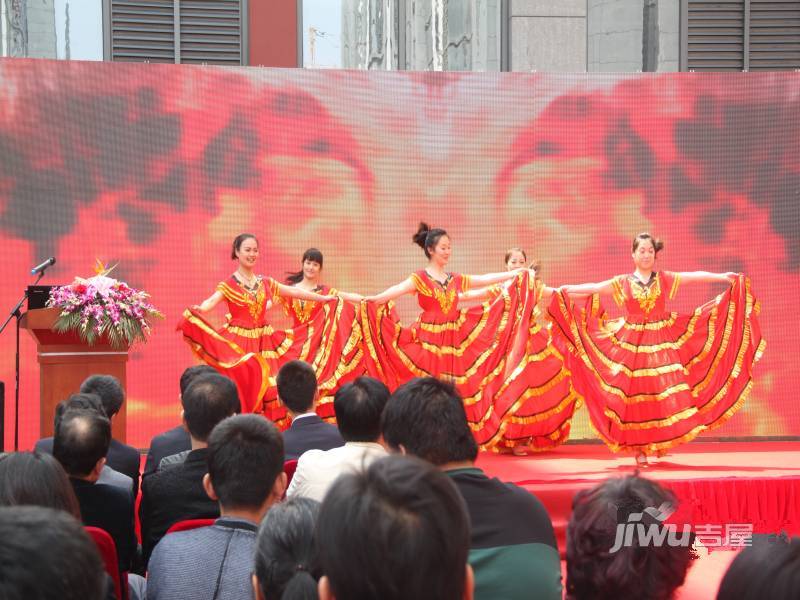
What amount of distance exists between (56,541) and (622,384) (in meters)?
4.70

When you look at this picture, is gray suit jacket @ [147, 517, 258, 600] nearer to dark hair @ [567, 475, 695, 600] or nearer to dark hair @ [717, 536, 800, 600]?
dark hair @ [567, 475, 695, 600]

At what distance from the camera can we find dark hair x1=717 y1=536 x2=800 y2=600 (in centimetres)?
106

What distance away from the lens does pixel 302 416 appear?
3.53 meters

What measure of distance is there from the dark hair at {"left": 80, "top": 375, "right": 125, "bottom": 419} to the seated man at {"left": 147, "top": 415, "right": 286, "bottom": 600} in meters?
1.75

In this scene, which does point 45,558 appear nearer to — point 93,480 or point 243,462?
point 243,462

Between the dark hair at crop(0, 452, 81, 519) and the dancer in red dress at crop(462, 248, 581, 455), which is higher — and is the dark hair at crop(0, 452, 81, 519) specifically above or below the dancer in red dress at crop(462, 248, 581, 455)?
above

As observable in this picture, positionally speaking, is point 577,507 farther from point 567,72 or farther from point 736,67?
point 736,67

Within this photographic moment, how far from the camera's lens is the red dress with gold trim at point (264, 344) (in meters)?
5.64

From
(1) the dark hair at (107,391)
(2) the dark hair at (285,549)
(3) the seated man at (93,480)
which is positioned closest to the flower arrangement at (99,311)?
(1) the dark hair at (107,391)

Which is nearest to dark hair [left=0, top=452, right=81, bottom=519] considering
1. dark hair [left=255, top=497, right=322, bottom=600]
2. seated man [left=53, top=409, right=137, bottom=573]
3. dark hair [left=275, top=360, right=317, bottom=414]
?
dark hair [left=255, top=497, right=322, bottom=600]

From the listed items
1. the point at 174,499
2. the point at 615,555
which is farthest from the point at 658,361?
the point at 615,555

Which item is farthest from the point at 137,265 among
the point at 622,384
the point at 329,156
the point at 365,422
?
the point at 365,422

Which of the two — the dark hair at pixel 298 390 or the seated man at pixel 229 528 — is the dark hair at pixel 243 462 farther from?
the dark hair at pixel 298 390

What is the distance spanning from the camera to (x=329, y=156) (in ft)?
23.7
